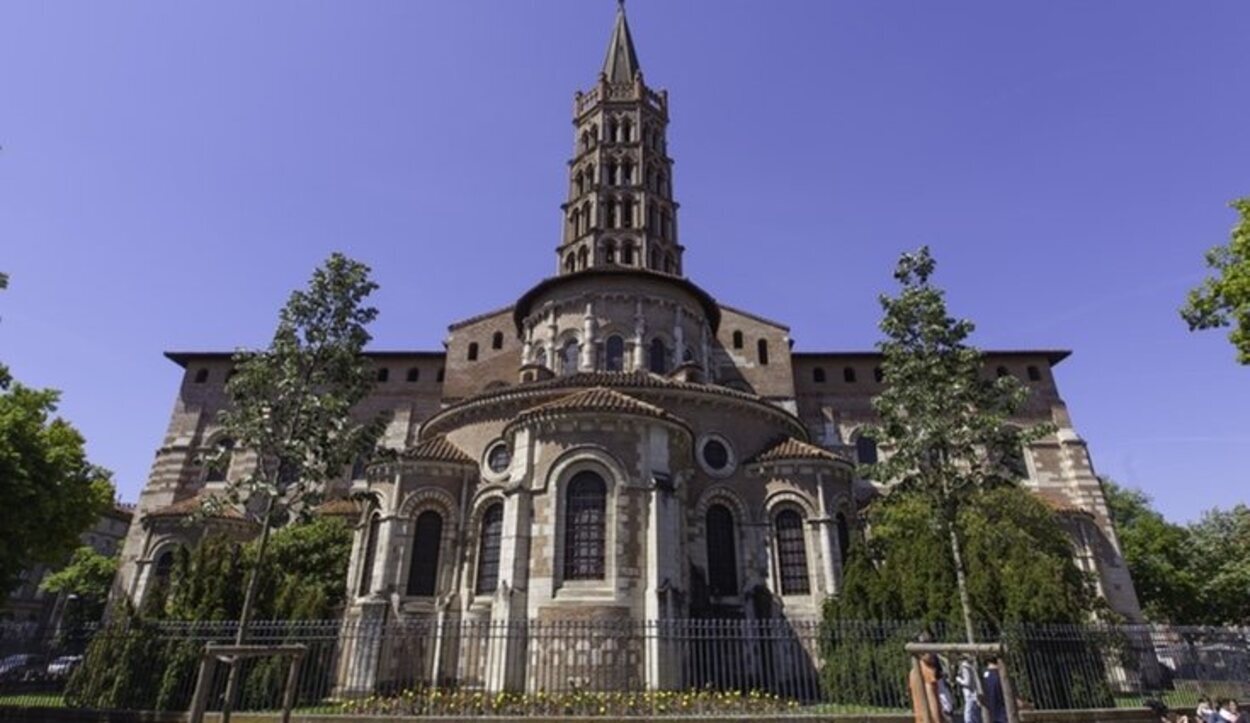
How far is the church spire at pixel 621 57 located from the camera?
4622cm

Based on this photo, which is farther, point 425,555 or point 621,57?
point 621,57

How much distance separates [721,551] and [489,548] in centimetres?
767

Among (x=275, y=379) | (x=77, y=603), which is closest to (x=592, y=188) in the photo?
(x=275, y=379)

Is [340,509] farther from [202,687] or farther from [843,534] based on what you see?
[843,534]

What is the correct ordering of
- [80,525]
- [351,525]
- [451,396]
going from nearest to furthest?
[80,525] → [351,525] → [451,396]

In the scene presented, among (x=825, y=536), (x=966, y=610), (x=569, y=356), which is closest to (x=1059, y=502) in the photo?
(x=825, y=536)

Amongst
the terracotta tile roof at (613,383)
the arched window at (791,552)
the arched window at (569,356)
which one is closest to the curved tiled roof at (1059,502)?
the arched window at (791,552)

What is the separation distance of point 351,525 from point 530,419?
38.6 feet

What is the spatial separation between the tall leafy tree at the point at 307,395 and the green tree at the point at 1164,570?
39822 millimetres

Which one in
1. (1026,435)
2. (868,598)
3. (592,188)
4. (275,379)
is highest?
(592,188)

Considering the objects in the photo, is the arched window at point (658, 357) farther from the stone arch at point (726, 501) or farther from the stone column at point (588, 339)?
the stone arch at point (726, 501)

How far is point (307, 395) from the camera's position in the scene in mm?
16641

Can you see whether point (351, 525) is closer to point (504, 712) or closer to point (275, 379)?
point (275, 379)

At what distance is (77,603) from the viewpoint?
44688 mm
